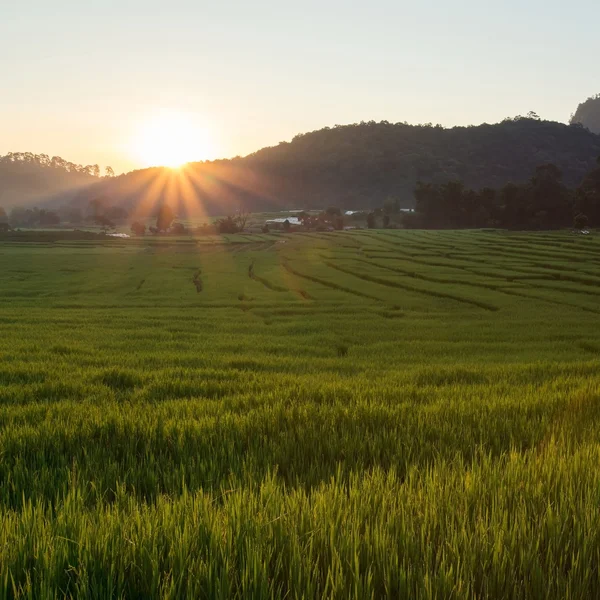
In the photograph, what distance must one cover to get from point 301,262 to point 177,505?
56749 mm

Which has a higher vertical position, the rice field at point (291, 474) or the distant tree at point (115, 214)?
the distant tree at point (115, 214)

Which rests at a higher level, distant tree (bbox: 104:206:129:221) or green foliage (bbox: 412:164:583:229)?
distant tree (bbox: 104:206:129:221)

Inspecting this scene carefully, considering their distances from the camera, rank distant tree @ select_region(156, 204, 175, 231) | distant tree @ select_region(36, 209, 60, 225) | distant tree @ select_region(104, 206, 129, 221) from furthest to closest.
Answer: distant tree @ select_region(104, 206, 129, 221)
distant tree @ select_region(36, 209, 60, 225)
distant tree @ select_region(156, 204, 175, 231)

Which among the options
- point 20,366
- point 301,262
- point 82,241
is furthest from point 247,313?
point 82,241

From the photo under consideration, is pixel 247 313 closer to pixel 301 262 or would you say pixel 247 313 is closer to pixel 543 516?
pixel 543 516

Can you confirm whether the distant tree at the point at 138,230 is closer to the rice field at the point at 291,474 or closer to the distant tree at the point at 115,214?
the distant tree at the point at 115,214

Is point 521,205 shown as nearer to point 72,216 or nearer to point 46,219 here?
point 46,219

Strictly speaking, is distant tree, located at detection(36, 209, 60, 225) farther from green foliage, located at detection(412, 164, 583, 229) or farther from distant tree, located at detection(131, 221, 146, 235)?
green foliage, located at detection(412, 164, 583, 229)

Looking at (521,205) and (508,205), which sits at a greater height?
(508,205)

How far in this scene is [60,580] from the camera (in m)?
2.15

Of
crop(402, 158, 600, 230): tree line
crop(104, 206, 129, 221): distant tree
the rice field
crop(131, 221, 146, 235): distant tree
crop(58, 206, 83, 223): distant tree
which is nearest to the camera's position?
the rice field

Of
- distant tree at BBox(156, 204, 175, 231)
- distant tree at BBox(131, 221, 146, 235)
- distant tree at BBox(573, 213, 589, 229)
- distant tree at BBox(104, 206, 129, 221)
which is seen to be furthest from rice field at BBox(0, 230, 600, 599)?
distant tree at BBox(104, 206, 129, 221)

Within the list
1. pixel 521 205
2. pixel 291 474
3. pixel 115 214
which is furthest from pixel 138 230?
pixel 291 474

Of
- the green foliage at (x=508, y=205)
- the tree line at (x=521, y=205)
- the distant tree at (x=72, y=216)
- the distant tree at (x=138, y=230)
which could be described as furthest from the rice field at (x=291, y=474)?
the distant tree at (x=72, y=216)
